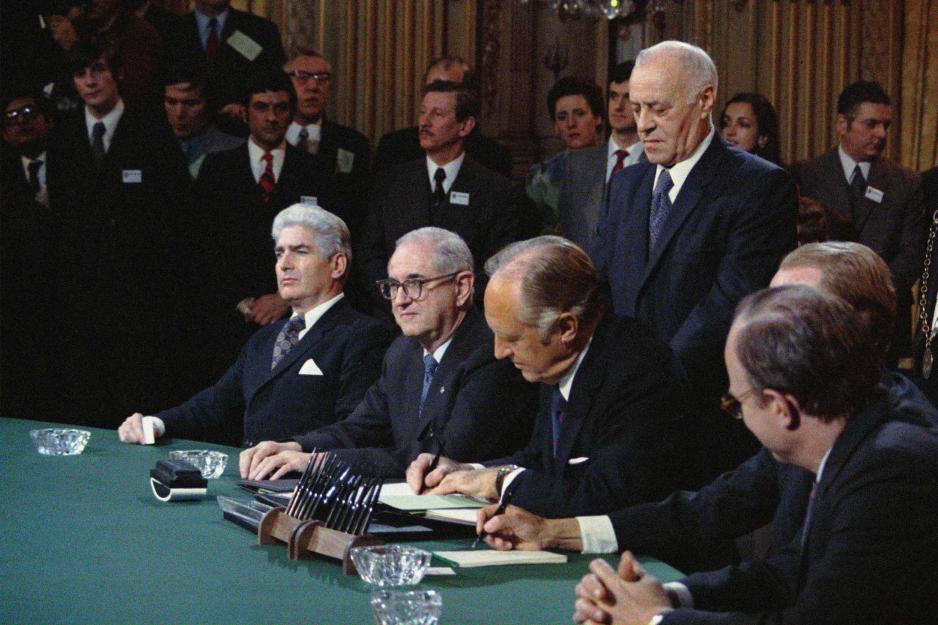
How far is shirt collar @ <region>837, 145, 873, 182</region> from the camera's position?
673cm

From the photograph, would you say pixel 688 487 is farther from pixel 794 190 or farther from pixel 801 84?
pixel 801 84

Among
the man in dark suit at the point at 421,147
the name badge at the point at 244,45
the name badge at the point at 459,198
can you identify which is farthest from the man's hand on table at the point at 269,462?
the name badge at the point at 244,45

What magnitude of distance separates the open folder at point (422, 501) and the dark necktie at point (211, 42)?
387 cm

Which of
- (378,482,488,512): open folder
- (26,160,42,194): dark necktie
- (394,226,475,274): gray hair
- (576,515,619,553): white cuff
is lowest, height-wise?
(378,482,488,512): open folder

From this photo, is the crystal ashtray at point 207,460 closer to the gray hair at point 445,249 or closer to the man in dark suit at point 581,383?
the man in dark suit at point 581,383

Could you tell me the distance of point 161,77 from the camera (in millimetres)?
6797

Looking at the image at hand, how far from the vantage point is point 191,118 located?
6.47 metres

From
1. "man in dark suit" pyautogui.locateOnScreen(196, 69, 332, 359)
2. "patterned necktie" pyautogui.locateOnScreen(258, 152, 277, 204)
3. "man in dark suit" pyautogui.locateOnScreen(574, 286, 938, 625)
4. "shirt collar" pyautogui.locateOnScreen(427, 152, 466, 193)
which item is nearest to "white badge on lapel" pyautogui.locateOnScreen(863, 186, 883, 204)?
"shirt collar" pyautogui.locateOnScreen(427, 152, 466, 193)

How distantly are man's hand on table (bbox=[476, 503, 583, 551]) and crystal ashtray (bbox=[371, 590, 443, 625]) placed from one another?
56 cm

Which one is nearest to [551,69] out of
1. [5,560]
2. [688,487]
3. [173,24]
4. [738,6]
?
[738,6]

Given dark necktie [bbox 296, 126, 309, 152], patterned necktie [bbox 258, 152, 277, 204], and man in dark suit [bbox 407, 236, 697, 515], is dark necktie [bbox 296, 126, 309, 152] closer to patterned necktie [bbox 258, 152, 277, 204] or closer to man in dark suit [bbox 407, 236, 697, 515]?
patterned necktie [bbox 258, 152, 277, 204]

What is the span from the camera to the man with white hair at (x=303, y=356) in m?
4.63

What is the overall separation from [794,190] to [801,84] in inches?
172

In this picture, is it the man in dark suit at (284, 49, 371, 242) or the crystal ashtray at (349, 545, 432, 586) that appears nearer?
the crystal ashtray at (349, 545, 432, 586)
